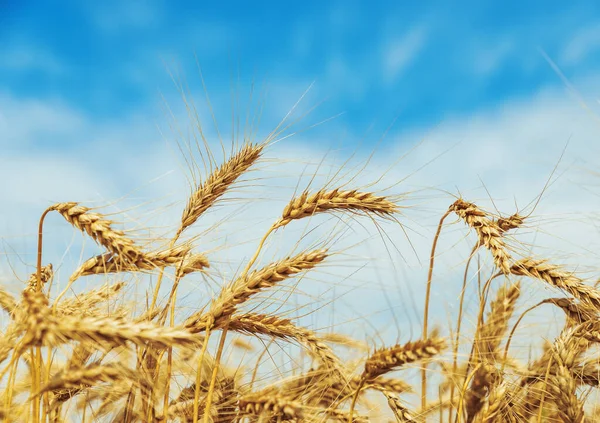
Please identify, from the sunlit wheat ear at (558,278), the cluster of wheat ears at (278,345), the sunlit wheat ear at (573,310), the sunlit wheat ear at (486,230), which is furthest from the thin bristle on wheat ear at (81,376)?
the sunlit wheat ear at (573,310)

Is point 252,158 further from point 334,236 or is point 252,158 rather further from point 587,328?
point 587,328

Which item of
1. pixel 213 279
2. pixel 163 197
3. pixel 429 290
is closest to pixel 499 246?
pixel 429 290

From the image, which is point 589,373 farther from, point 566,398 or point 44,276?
point 44,276

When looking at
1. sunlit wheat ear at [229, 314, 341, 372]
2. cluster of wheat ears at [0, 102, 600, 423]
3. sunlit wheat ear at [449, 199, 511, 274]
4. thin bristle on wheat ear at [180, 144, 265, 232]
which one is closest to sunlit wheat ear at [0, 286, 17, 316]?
cluster of wheat ears at [0, 102, 600, 423]

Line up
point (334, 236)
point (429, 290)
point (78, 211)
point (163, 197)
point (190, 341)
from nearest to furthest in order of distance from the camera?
point (190, 341) < point (78, 211) < point (334, 236) < point (163, 197) < point (429, 290)

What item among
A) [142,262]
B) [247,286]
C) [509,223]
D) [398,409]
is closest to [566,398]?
[398,409]

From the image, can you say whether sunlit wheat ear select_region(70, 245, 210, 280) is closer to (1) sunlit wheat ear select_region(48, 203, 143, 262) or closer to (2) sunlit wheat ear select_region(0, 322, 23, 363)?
(1) sunlit wheat ear select_region(48, 203, 143, 262)

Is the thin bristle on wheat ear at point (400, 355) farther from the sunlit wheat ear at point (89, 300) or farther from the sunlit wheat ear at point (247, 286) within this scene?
the sunlit wheat ear at point (89, 300)
